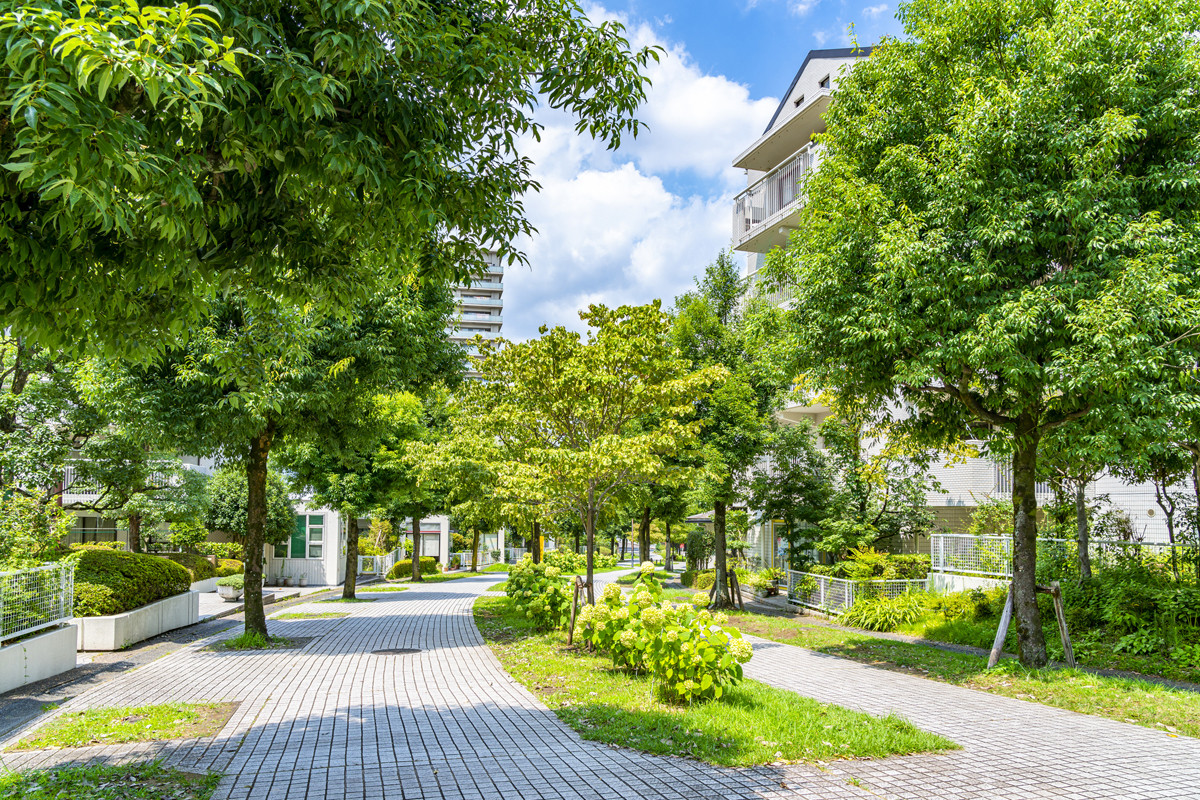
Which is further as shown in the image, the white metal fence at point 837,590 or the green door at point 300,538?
the green door at point 300,538

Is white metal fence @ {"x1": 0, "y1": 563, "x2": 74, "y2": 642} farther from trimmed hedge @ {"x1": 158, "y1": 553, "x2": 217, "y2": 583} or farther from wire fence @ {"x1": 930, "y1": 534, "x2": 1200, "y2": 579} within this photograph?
trimmed hedge @ {"x1": 158, "y1": 553, "x2": 217, "y2": 583}

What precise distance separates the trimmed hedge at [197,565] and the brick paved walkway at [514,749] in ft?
63.6

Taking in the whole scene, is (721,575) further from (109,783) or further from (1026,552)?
(109,783)

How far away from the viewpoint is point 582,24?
547cm

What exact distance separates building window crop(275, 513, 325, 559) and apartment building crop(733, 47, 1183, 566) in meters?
19.3

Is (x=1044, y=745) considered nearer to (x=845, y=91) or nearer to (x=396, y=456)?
(x=845, y=91)

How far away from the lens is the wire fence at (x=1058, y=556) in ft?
44.4

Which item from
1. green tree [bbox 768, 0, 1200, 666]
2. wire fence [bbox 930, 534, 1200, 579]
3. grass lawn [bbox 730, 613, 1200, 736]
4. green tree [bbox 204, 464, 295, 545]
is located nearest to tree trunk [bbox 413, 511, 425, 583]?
green tree [bbox 204, 464, 295, 545]

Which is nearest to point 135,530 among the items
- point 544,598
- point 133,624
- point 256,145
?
point 133,624

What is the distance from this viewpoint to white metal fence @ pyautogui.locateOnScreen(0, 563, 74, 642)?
9812 mm

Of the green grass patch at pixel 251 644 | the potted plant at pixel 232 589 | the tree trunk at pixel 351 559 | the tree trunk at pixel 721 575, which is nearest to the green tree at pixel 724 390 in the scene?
the tree trunk at pixel 721 575

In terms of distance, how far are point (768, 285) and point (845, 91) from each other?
132 inches

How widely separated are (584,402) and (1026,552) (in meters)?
7.47

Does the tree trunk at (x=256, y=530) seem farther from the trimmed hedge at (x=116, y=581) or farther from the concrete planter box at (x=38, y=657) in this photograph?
the concrete planter box at (x=38, y=657)
